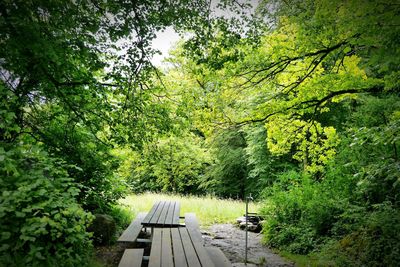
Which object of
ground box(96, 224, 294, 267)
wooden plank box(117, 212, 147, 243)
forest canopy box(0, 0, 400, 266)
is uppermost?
forest canopy box(0, 0, 400, 266)

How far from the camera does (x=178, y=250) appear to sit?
4223 millimetres

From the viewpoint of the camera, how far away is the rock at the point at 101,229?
6.42 m

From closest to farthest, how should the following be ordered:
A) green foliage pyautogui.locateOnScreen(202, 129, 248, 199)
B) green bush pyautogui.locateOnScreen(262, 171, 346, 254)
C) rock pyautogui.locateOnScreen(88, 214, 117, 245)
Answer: rock pyautogui.locateOnScreen(88, 214, 117, 245)
green bush pyautogui.locateOnScreen(262, 171, 346, 254)
green foliage pyautogui.locateOnScreen(202, 129, 248, 199)

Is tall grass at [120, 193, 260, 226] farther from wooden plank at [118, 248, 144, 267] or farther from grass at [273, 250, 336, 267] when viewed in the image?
wooden plank at [118, 248, 144, 267]

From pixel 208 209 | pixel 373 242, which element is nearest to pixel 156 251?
pixel 373 242

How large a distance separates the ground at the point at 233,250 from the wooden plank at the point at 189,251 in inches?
56.4

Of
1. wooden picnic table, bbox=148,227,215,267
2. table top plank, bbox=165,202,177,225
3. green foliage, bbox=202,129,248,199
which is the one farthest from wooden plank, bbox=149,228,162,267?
green foliage, bbox=202,129,248,199

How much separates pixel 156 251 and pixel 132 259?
0.37 m

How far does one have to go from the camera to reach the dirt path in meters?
6.58

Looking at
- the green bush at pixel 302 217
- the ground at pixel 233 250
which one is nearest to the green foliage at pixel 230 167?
the ground at pixel 233 250

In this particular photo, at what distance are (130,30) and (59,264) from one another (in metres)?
3.26

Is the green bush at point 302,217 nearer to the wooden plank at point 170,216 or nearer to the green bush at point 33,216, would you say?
the wooden plank at point 170,216

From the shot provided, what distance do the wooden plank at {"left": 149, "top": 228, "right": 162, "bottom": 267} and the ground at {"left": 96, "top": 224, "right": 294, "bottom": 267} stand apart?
1094 millimetres

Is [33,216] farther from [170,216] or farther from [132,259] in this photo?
[170,216]
